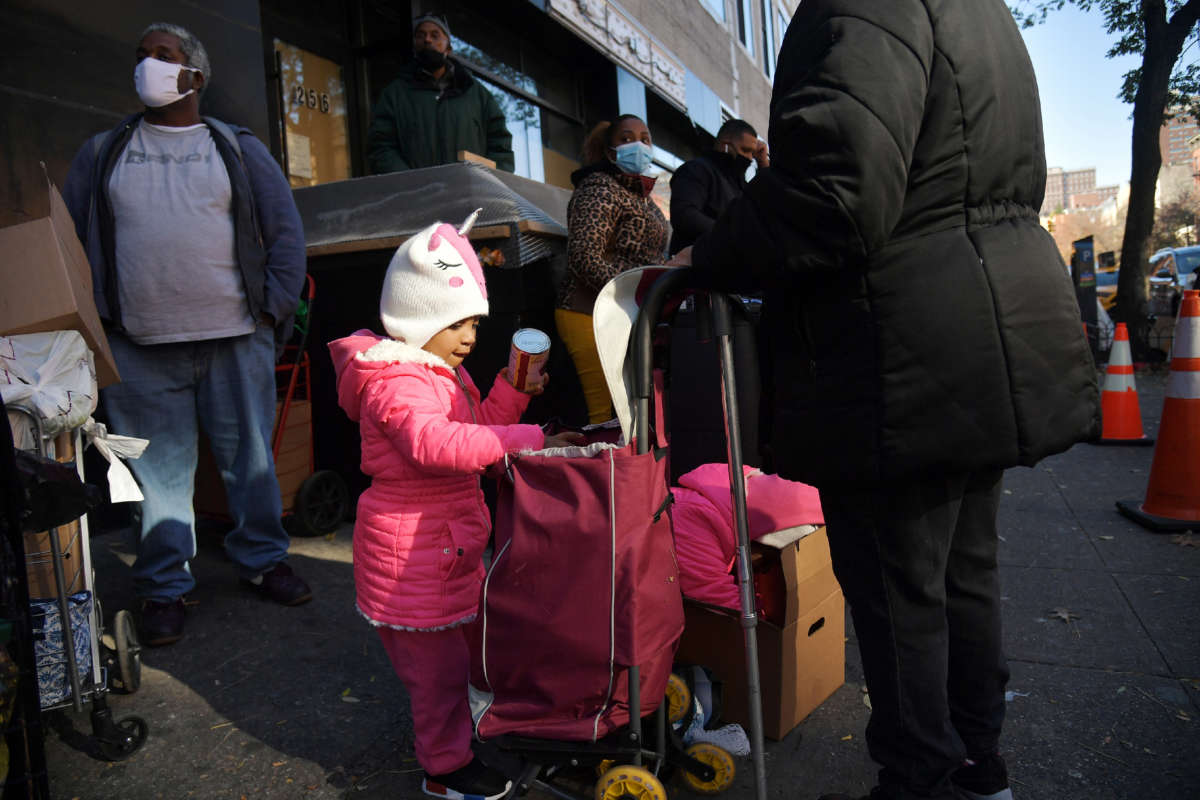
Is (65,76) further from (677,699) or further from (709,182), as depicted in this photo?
(677,699)

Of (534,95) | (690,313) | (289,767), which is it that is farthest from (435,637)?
(534,95)

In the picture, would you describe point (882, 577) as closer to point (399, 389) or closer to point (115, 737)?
point (399, 389)

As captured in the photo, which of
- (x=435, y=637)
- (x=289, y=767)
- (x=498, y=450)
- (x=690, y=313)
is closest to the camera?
(x=498, y=450)

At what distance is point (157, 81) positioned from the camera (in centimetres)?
338

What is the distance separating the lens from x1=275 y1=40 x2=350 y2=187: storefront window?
6.59 metres

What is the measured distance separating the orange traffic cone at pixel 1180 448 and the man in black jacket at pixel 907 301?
306 centimetres

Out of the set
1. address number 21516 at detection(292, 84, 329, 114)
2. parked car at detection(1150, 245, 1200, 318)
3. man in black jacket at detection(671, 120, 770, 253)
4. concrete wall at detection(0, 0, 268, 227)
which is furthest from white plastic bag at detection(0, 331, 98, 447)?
parked car at detection(1150, 245, 1200, 318)

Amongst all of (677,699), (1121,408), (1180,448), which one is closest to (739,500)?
(677,699)

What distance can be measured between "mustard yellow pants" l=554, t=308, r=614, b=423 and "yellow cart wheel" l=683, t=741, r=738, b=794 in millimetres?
2113

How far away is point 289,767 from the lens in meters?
2.48

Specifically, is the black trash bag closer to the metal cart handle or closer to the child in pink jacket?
the child in pink jacket

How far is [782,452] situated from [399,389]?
39.4 inches

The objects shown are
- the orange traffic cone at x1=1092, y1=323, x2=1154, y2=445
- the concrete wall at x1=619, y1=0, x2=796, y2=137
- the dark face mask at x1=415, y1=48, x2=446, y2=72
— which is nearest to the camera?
the dark face mask at x1=415, y1=48, x2=446, y2=72

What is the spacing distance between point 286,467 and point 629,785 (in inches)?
121
